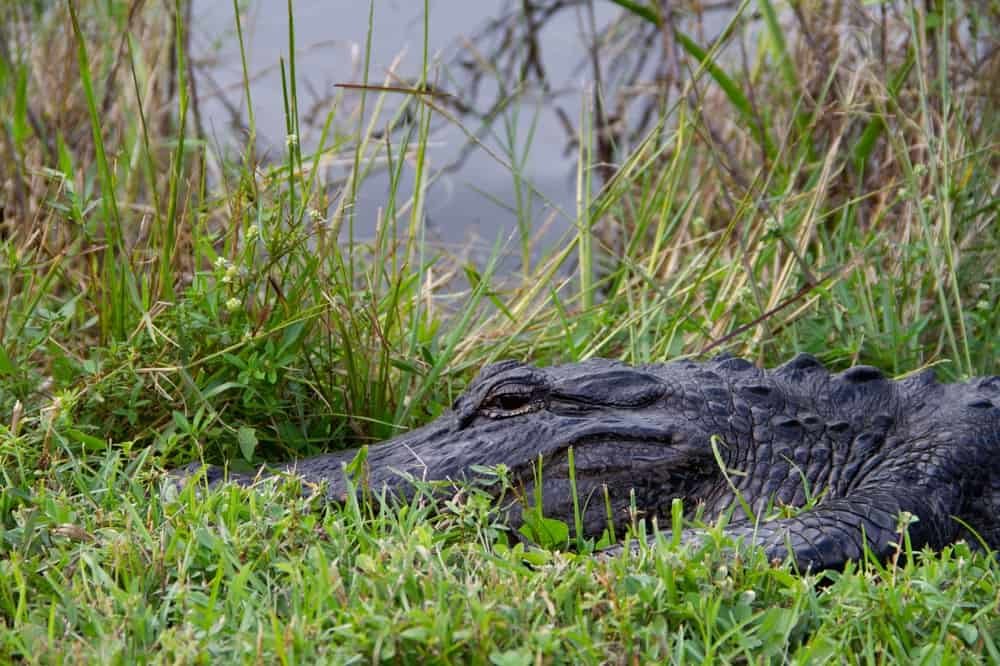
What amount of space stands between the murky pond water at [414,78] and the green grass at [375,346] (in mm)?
798

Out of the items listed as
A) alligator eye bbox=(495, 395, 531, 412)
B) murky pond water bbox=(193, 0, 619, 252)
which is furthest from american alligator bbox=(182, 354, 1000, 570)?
murky pond water bbox=(193, 0, 619, 252)

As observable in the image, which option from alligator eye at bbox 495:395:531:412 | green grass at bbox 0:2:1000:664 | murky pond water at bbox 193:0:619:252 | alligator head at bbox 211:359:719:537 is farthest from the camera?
murky pond water at bbox 193:0:619:252

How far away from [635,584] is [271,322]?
1593mm

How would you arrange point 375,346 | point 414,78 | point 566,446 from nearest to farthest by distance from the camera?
point 566,446 < point 375,346 < point 414,78

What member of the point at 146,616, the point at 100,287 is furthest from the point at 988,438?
the point at 100,287

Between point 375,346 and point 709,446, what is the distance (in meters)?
1.14

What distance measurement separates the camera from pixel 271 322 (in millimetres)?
3801

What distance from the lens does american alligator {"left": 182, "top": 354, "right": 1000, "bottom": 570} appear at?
3430 millimetres

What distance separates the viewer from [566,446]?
344 cm

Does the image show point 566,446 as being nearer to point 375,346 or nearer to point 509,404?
point 509,404

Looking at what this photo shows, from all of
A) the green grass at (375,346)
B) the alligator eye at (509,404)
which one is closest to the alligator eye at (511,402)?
the alligator eye at (509,404)

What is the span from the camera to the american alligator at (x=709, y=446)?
11.3 feet

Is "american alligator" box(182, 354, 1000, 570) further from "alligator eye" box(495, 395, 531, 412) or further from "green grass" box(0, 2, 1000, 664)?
"green grass" box(0, 2, 1000, 664)

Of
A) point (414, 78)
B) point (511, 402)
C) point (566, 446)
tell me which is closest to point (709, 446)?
point (566, 446)
